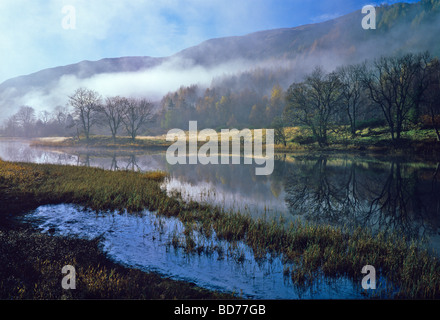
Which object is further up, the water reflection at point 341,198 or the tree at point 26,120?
the tree at point 26,120

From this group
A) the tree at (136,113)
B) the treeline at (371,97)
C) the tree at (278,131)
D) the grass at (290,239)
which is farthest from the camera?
the tree at (136,113)

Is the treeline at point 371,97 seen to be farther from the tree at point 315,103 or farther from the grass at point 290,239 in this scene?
the grass at point 290,239

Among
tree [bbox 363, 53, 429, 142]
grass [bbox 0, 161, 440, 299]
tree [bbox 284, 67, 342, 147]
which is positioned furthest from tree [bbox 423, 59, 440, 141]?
grass [bbox 0, 161, 440, 299]

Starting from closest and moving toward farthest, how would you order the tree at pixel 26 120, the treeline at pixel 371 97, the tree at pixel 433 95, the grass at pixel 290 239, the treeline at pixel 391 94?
the grass at pixel 290 239 < the tree at pixel 433 95 < the treeline at pixel 391 94 < the treeline at pixel 371 97 < the tree at pixel 26 120

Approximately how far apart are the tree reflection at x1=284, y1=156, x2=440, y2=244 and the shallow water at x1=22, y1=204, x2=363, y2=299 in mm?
5441

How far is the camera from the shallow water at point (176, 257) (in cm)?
596

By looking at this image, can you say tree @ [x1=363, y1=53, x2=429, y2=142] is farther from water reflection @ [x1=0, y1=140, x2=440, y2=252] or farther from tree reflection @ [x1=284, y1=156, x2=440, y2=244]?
tree reflection @ [x1=284, y1=156, x2=440, y2=244]

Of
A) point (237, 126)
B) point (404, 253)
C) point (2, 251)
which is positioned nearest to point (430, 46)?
point (237, 126)

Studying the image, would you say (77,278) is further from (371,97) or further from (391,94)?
(391,94)

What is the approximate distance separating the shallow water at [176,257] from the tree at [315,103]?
4934 centimetres

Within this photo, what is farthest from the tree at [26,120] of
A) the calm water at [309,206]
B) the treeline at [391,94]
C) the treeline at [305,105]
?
the calm water at [309,206]

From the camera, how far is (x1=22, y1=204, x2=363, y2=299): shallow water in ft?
19.6

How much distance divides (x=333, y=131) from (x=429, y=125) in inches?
697
